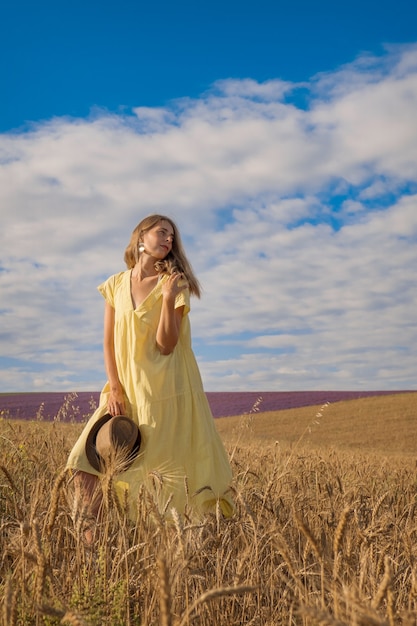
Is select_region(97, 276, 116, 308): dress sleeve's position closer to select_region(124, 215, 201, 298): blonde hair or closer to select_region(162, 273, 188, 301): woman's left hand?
select_region(124, 215, 201, 298): blonde hair

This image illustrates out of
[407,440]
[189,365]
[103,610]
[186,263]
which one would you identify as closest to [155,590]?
[103,610]

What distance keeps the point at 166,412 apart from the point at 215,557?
46.9 inches

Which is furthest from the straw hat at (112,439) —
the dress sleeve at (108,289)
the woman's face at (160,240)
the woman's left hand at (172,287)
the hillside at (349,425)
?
the hillside at (349,425)

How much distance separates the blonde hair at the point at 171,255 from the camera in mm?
3934

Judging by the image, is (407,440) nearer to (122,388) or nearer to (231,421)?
(231,421)

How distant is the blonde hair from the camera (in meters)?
3.93

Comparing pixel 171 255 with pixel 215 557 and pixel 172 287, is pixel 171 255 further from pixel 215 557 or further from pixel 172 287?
pixel 215 557

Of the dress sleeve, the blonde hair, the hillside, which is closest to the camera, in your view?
the blonde hair

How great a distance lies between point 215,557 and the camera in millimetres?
2627

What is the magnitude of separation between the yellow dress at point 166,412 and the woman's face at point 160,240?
19 centimetres

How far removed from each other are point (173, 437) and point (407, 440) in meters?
13.4

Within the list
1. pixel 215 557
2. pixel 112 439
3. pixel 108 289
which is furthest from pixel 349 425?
pixel 215 557

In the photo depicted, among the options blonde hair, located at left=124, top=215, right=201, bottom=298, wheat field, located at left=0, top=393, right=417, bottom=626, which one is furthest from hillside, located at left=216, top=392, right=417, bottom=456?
blonde hair, located at left=124, top=215, right=201, bottom=298

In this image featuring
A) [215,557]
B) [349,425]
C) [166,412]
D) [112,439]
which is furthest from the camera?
[349,425]
